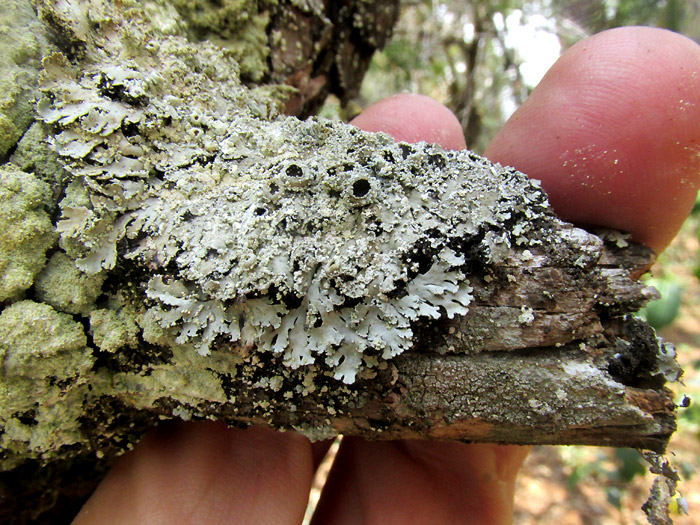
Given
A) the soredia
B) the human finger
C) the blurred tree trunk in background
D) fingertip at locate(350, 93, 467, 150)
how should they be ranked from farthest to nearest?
the blurred tree trunk in background, fingertip at locate(350, 93, 467, 150), the human finger, the soredia

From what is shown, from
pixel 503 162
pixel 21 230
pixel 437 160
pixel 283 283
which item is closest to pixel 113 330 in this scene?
pixel 21 230

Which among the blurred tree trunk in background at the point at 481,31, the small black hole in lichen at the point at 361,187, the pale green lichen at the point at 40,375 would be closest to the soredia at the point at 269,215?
Answer: the small black hole in lichen at the point at 361,187

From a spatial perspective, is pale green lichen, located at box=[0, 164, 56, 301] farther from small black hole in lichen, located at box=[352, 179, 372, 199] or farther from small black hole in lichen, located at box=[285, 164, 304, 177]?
small black hole in lichen, located at box=[352, 179, 372, 199]

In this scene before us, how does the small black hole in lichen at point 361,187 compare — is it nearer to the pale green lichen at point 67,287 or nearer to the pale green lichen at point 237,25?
the pale green lichen at point 67,287

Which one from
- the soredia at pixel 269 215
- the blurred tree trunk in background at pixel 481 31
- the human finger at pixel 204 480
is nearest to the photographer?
the soredia at pixel 269 215

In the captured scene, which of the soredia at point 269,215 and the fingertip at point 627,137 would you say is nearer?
the soredia at point 269,215

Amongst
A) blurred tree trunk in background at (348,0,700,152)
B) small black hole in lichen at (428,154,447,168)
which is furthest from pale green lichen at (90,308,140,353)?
blurred tree trunk in background at (348,0,700,152)
